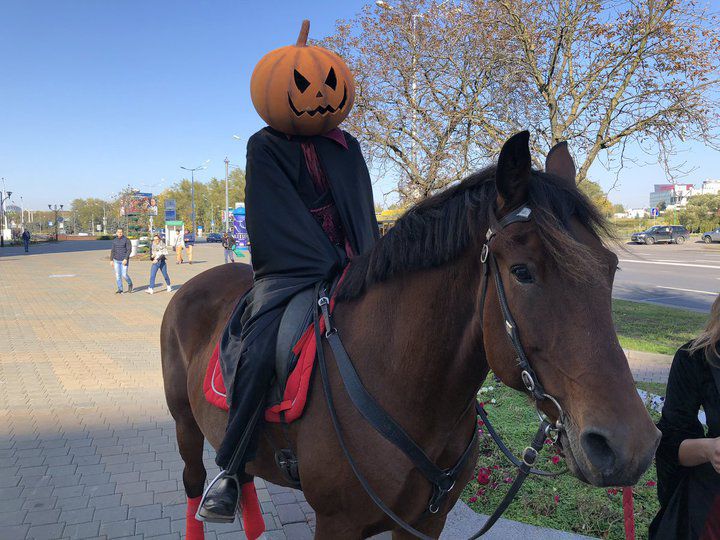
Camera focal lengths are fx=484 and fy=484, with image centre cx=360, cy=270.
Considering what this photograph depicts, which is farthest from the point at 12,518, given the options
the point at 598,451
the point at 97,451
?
the point at 598,451

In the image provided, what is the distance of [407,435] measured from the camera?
180 centimetres

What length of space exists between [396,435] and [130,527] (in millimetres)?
2996

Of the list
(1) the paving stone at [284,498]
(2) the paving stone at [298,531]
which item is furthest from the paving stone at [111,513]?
(2) the paving stone at [298,531]

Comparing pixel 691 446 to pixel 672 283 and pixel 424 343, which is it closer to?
pixel 424 343

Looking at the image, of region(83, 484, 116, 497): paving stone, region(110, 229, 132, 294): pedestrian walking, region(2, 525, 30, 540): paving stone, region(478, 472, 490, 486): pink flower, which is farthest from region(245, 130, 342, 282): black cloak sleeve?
region(110, 229, 132, 294): pedestrian walking

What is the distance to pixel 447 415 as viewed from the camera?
6.04 ft

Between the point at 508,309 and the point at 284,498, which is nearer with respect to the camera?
the point at 508,309

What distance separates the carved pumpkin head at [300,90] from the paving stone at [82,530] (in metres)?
3.30

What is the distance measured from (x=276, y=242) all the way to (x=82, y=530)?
300cm

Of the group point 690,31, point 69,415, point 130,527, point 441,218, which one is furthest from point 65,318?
point 690,31

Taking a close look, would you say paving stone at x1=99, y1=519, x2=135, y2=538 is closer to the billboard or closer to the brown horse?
the brown horse

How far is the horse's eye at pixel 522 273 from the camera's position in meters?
1.43

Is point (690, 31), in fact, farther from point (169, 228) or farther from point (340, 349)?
point (169, 228)

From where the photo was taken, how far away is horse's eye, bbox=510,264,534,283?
4.69 ft
